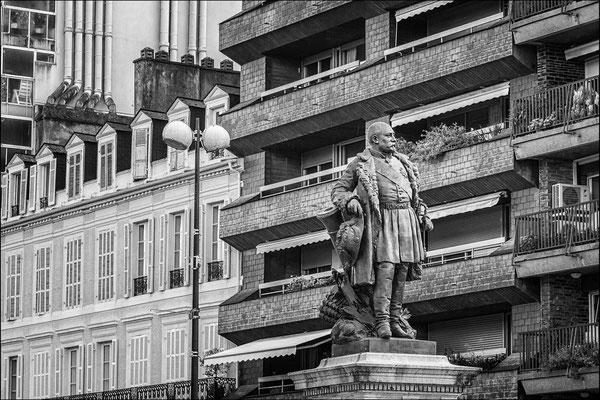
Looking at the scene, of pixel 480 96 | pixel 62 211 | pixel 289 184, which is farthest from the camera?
pixel 62 211

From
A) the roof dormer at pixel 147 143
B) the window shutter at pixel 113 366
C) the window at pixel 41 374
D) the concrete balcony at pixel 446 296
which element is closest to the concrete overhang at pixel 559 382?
the concrete balcony at pixel 446 296

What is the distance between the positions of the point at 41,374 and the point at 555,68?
3068 cm

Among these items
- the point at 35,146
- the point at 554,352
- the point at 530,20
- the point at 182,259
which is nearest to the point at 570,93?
the point at 530,20

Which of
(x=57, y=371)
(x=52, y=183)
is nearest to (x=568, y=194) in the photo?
(x=57, y=371)

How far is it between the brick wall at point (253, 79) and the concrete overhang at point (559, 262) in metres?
16.2

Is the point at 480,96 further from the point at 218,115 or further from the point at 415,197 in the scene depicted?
the point at 415,197

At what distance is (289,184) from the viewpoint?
195 feet

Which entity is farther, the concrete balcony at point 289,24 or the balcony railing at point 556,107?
the concrete balcony at point 289,24

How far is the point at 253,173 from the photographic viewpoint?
202 feet

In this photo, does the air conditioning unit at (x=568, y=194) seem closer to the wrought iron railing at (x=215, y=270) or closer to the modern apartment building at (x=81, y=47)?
the wrought iron railing at (x=215, y=270)

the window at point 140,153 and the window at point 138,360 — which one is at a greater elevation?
the window at point 140,153

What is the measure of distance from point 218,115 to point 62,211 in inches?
482

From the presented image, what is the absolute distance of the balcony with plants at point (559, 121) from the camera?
46.2 meters

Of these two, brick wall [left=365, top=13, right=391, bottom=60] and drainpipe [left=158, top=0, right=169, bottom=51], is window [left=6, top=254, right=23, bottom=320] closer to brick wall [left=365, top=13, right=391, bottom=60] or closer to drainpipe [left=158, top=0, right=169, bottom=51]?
drainpipe [left=158, top=0, right=169, bottom=51]
